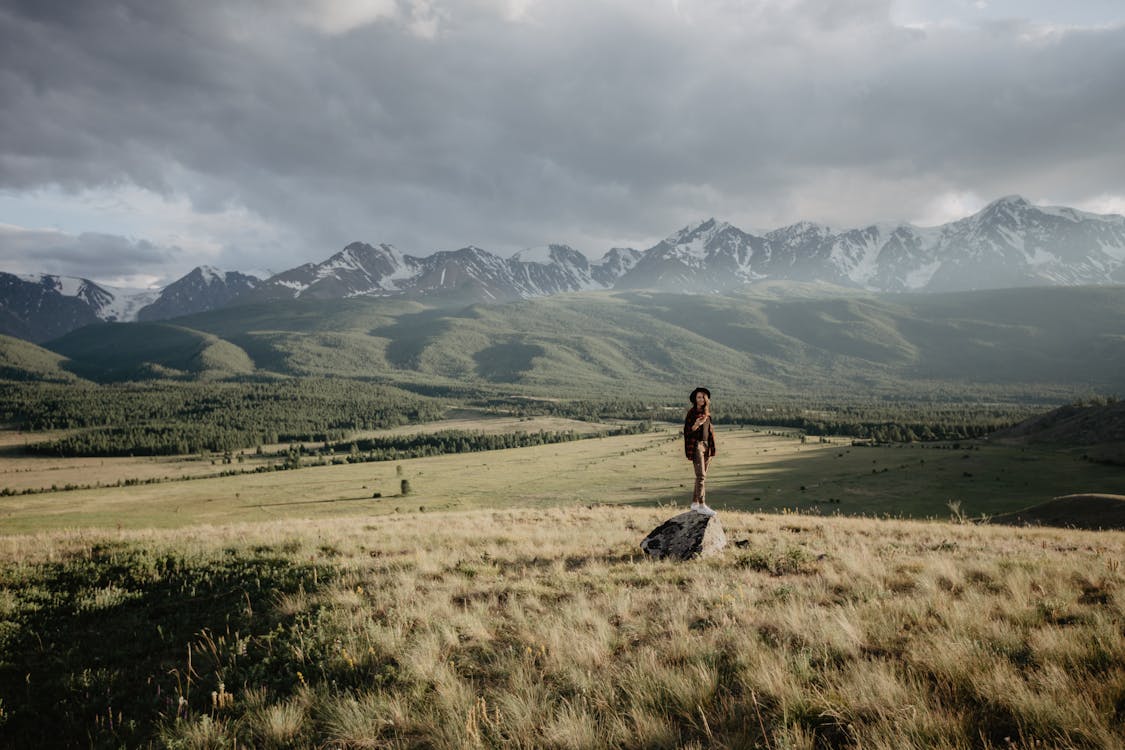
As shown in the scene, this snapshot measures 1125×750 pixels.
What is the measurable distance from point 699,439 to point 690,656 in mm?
8740

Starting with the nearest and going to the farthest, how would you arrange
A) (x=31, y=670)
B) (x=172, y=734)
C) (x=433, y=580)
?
(x=172, y=734), (x=31, y=670), (x=433, y=580)

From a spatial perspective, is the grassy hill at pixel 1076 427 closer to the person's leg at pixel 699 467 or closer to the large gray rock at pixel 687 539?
the person's leg at pixel 699 467

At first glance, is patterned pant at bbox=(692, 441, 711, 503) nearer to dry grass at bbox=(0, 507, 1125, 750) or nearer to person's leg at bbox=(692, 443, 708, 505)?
person's leg at bbox=(692, 443, 708, 505)

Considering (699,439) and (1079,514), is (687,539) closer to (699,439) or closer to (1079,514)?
(699,439)

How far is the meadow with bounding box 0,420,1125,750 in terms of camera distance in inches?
214

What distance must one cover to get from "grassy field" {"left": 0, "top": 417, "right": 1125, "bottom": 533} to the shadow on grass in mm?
47493

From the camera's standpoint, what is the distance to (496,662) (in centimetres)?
744

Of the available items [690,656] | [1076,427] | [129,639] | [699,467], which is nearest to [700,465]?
[699,467]

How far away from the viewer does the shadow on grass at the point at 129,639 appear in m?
7.18

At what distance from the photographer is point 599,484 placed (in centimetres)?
8712

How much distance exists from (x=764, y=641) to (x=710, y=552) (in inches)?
253

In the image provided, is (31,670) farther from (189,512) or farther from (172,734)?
(189,512)

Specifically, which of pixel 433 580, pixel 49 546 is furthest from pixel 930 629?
pixel 49 546

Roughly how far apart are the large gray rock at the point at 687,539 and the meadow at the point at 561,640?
71cm
